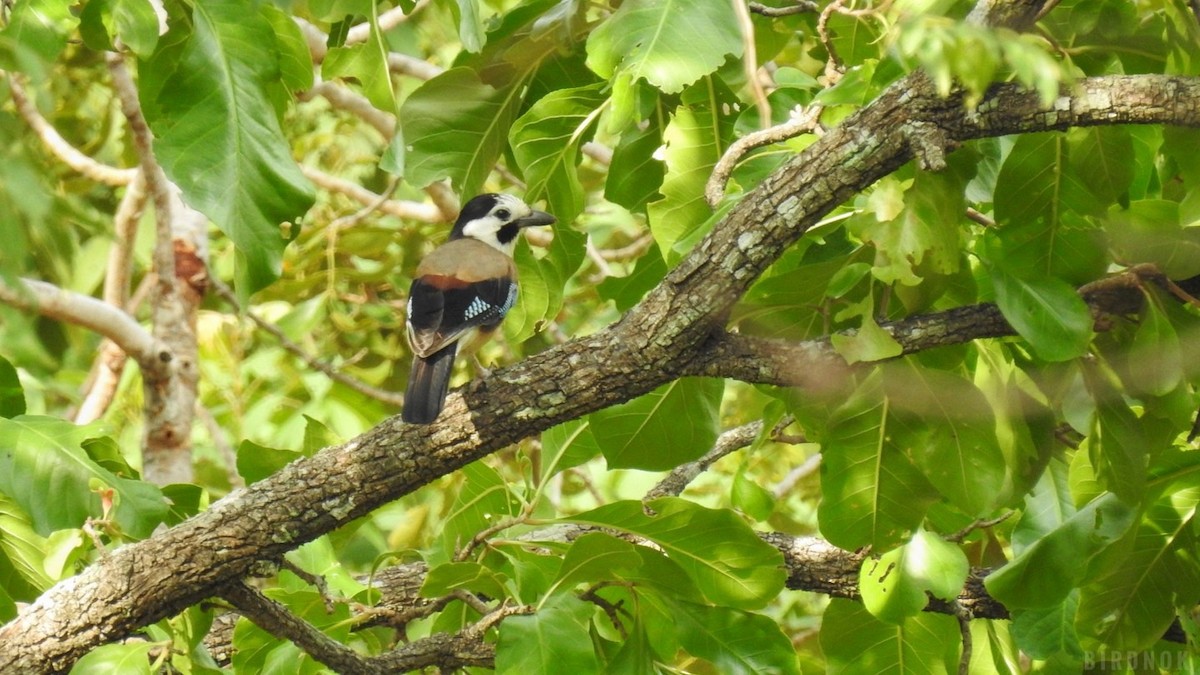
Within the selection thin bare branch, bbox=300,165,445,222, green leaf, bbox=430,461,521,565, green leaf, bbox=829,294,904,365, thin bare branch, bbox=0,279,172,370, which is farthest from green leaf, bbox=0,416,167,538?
thin bare branch, bbox=300,165,445,222

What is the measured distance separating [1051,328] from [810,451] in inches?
185

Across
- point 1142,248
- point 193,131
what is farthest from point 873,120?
point 193,131

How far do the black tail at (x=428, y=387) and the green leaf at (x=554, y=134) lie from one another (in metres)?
0.51

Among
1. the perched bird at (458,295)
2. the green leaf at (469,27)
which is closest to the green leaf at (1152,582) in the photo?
the perched bird at (458,295)

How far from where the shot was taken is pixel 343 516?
9.86 ft

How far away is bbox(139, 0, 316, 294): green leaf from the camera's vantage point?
271 centimetres

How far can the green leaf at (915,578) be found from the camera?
109 inches

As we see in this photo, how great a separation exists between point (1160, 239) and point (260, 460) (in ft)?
6.82

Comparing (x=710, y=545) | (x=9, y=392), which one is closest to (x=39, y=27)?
(x=9, y=392)

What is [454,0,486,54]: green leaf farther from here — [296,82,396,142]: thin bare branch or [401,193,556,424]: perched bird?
[296,82,396,142]: thin bare branch

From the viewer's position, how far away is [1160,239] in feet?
8.77

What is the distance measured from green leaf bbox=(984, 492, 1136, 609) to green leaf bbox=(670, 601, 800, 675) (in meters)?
0.52

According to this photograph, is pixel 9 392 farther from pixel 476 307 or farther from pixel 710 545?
pixel 710 545

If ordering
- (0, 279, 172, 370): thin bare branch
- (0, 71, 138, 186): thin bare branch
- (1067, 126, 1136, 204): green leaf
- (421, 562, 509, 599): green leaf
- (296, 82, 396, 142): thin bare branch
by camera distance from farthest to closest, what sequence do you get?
(0, 71, 138, 186): thin bare branch → (296, 82, 396, 142): thin bare branch → (0, 279, 172, 370): thin bare branch → (421, 562, 509, 599): green leaf → (1067, 126, 1136, 204): green leaf
